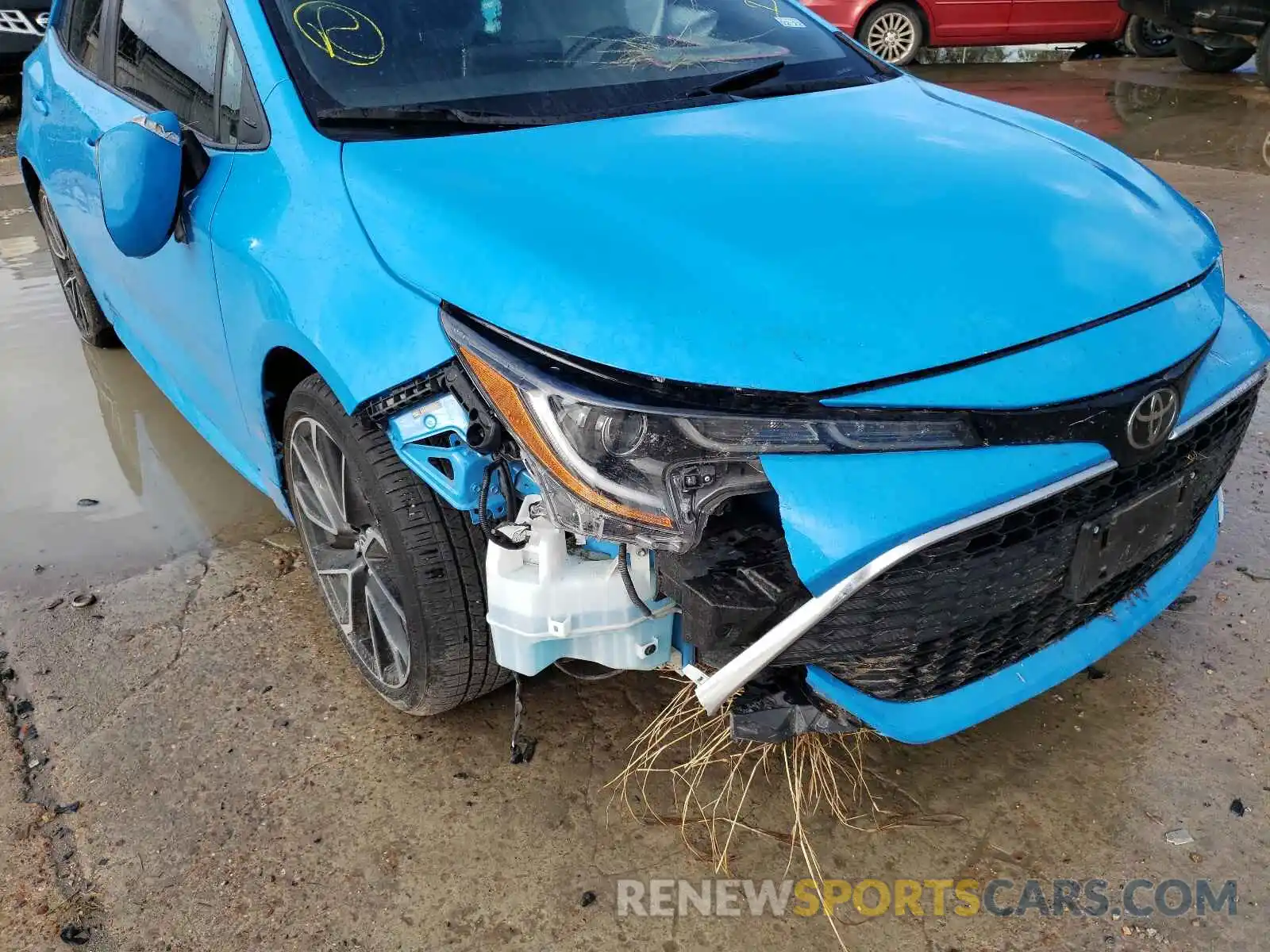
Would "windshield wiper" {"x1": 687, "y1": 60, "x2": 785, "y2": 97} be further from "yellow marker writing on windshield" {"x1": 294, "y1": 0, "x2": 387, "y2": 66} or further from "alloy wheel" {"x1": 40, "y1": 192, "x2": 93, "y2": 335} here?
"alloy wheel" {"x1": 40, "y1": 192, "x2": 93, "y2": 335}

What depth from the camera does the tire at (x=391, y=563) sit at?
1.86 m

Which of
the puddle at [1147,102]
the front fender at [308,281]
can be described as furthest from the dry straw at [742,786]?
the puddle at [1147,102]

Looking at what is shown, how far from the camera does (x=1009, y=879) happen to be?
1.85 meters

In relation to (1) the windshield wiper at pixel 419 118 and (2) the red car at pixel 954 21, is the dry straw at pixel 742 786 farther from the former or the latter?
(2) the red car at pixel 954 21

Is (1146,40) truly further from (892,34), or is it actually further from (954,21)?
(892,34)

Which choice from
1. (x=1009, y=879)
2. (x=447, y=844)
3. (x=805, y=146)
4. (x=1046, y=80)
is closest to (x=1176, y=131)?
(x=1046, y=80)

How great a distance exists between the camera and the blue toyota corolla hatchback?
4.96ft

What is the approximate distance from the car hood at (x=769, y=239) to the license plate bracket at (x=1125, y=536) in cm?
31

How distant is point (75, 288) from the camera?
4137 mm

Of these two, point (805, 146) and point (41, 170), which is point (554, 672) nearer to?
point (805, 146)

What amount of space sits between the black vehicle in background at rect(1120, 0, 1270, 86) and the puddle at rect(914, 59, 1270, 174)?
0.95 ft

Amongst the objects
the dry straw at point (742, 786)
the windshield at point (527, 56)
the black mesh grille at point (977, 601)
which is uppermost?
the windshield at point (527, 56)

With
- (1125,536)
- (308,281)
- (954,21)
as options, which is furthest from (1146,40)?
(308,281)

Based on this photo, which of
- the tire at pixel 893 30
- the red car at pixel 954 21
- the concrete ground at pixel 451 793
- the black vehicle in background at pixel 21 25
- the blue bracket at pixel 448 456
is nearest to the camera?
the blue bracket at pixel 448 456
